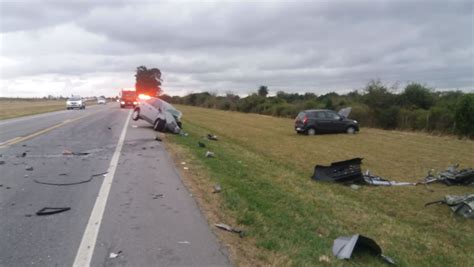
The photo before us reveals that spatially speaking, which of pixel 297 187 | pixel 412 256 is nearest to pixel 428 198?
pixel 297 187

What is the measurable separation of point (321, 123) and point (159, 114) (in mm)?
11682

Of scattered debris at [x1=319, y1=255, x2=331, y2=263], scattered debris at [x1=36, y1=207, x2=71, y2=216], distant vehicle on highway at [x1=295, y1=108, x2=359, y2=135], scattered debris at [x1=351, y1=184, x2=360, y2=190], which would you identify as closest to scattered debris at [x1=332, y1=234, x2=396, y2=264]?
scattered debris at [x1=319, y1=255, x2=331, y2=263]

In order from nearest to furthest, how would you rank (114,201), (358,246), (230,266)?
(230,266) → (358,246) → (114,201)

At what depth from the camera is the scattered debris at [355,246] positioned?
18.7ft

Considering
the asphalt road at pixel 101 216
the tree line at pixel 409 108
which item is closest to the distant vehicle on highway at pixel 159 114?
the asphalt road at pixel 101 216

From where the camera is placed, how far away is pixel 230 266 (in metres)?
4.66

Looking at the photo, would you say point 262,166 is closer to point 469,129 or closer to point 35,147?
point 35,147

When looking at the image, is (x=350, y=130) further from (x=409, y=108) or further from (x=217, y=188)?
(x=217, y=188)

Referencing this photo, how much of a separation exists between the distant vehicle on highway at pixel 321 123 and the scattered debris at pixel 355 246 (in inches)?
872

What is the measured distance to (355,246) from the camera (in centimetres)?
591

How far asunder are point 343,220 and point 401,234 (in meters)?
1.04

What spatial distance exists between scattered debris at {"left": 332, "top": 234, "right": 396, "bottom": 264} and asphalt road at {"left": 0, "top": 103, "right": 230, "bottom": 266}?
1.70 meters

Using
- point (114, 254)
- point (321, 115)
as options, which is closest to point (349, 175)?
point (114, 254)

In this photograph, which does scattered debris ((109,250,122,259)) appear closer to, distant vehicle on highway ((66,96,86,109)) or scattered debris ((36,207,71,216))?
scattered debris ((36,207,71,216))
